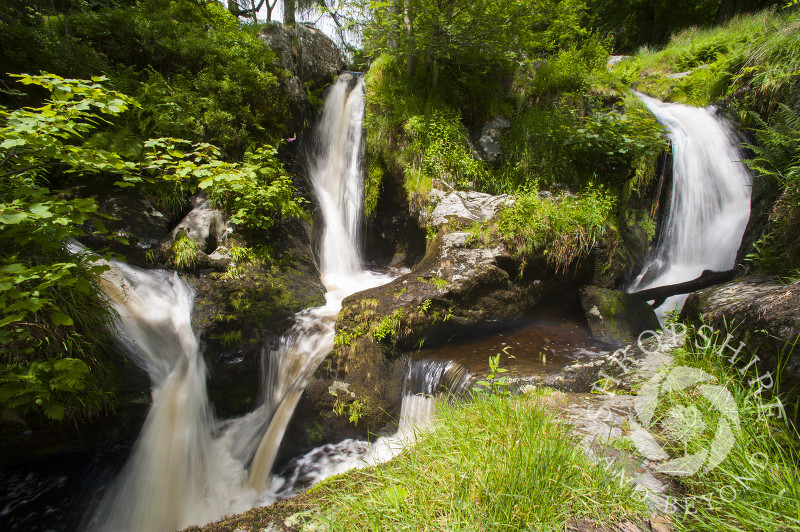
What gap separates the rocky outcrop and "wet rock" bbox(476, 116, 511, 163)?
4.63m

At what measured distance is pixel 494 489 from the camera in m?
1.57

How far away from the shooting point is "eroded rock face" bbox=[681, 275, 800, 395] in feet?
7.02

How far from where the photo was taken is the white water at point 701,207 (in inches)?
235

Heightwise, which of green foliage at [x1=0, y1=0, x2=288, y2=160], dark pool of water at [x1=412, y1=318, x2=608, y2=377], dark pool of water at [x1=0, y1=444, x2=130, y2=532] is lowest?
dark pool of water at [x1=0, y1=444, x2=130, y2=532]

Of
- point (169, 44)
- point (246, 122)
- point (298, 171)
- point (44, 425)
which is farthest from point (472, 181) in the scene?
point (44, 425)

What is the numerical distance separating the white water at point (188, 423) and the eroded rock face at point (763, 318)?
2.55 meters

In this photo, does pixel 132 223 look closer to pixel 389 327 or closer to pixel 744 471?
pixel 389 327

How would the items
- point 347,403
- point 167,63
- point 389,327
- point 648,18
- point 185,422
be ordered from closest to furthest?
point 185,422 → point 347,403 → point 389,327 → point 167,63 → point 648,18

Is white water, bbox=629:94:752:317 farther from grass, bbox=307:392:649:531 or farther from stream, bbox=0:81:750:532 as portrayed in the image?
grass, bbox=307:392:649:531

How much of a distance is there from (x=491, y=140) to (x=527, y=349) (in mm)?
4655

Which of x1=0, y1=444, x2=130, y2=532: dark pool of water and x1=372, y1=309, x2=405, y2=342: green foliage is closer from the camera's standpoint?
x1=0, y1=444, x2=130, y2=532: dark pool of water


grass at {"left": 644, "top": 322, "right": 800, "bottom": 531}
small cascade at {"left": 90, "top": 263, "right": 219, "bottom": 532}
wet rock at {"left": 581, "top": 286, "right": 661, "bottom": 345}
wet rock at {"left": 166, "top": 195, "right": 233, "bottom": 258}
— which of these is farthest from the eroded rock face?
wet rock at {"left": 166, "top": 195, "right": 233, "bottom": 258}

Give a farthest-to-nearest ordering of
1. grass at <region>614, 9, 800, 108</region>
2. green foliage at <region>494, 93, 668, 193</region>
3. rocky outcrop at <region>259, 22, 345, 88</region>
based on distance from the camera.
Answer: rocky outcrop at <region>259, 22, 345, 88</region> < green foliage at <region>494, 93, 668, 193</region> < grass at <region>614, 9, 800, 108</region>

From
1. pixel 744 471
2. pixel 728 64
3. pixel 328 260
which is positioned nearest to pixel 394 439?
pixel 744 471
